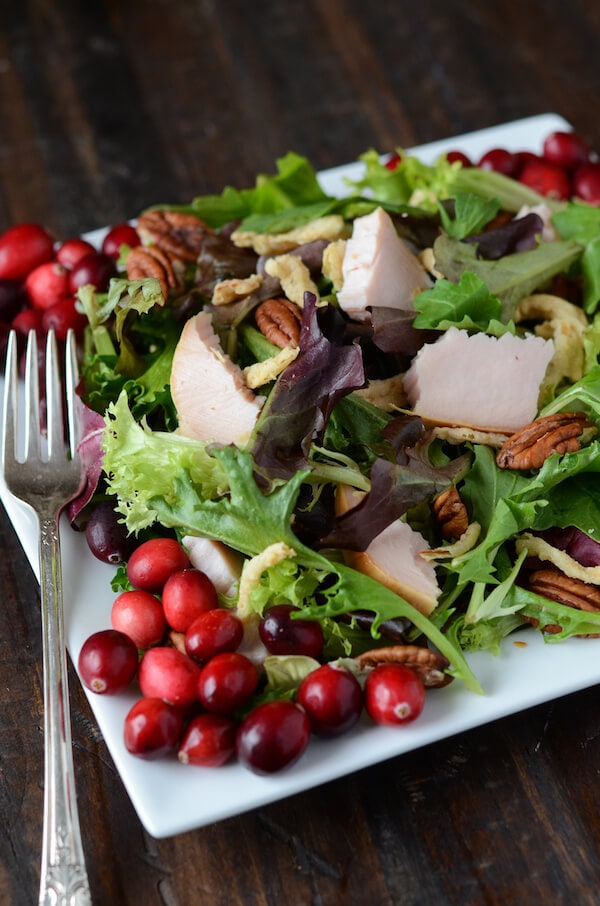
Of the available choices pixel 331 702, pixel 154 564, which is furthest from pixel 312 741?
pixel 154 564

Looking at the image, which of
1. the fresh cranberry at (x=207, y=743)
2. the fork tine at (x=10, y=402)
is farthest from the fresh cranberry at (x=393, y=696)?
the fork tine at (x=10, y=402)

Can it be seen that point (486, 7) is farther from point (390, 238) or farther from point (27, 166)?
point (390, 238)

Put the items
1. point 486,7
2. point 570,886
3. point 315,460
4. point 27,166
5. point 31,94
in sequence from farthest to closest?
point 486,7 → point 31,94 → point 27,166 → point 315,460 → point 570,886

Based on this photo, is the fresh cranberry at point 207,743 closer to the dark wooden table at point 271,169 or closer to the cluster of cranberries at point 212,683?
the cluster of cranberries at point 212,683

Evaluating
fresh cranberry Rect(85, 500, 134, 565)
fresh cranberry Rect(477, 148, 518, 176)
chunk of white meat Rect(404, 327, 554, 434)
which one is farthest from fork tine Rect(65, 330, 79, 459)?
fresh cranberry Rect(477, 148, 518, 176)

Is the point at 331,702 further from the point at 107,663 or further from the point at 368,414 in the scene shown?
the point at 368,414

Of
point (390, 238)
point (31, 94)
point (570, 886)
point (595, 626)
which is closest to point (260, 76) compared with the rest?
point (31, 94)

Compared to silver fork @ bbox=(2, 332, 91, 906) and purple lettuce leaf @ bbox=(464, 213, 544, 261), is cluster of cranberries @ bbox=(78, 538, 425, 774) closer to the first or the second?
silver fork @ bbox=(2, 332, 91, 906)
